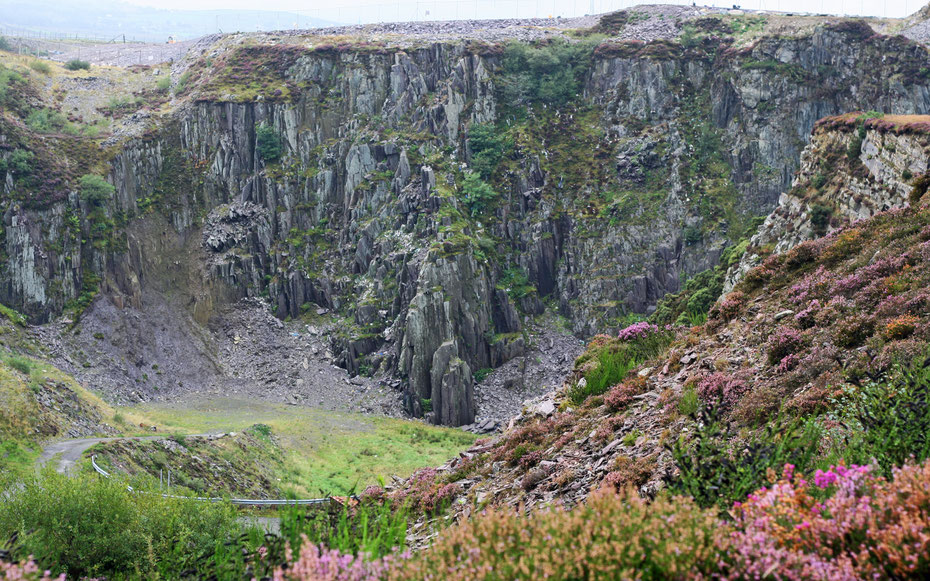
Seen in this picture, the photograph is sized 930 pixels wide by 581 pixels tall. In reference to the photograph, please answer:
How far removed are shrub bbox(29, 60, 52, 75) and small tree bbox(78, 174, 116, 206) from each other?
25527 millimetres

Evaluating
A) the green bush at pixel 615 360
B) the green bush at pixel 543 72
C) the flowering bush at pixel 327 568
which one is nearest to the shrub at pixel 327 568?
the flowering bush at pixel 327 568

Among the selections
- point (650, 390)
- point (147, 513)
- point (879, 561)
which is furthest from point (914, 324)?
point (147, 513)

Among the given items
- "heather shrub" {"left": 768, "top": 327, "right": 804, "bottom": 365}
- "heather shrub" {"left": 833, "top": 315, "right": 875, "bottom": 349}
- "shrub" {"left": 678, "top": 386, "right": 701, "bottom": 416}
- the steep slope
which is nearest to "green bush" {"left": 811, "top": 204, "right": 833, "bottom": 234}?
the steep slope

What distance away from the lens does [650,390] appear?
17547 millimetres

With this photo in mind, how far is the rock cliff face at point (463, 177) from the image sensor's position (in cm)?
7069

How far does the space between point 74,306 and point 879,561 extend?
73166 mm

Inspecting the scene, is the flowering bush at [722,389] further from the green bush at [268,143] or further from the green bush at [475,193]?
the green bush at [268,143]

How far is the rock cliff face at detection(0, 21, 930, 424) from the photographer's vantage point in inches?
2783

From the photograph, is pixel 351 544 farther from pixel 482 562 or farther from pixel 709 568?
pixel 709 568

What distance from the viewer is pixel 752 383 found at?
14.5 metres

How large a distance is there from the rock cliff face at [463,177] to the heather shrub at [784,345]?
52.0 m

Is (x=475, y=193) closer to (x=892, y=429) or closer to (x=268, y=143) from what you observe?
(x=268, y=143)

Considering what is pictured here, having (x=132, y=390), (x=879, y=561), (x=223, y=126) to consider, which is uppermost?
(x=223, y=126)

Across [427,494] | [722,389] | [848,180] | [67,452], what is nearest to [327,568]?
[427,494]
